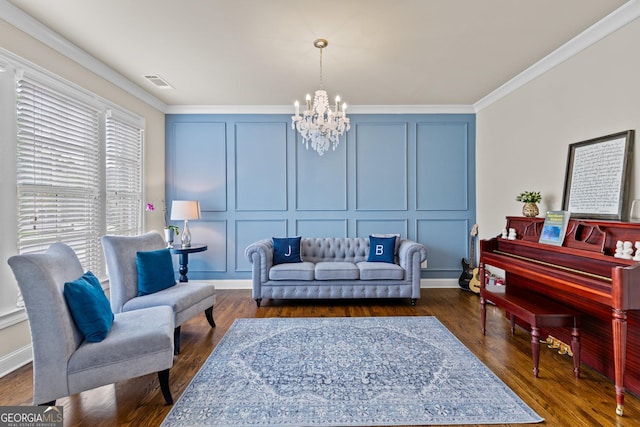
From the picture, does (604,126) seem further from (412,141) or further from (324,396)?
(324,396)

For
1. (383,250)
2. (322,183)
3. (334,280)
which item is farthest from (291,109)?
(334,280)

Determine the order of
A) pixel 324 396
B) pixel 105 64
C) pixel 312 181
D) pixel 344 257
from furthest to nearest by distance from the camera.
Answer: pixel 312 181 → pixel 344 257 → pixel 105 64 → pixel 324 396

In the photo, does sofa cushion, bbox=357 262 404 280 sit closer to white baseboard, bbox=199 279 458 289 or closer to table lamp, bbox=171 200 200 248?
white baseboard, bbox=199 279 458 289

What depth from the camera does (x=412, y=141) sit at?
4766 mm

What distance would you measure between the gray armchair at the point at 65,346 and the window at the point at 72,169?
3.48 ft

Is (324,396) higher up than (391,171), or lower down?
lower down

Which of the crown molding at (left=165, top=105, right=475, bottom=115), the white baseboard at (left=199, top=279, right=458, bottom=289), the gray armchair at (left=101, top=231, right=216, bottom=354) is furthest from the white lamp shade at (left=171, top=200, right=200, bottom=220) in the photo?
the crown molding at (left=165, top=105, right=475, bottom=115)

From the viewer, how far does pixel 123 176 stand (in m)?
3.85

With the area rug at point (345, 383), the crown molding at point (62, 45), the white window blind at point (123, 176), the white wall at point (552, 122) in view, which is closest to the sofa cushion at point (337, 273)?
the area rug at point (345, 383)

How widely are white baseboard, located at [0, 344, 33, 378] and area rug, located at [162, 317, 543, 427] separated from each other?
151 cm

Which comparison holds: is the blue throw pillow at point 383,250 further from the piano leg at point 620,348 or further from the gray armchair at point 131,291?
the piano leg at point 620,348

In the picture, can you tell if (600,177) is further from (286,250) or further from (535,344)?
(286,250)

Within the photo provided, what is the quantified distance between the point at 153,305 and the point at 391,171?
3.65 m

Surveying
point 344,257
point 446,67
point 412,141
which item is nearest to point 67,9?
point 446,67
